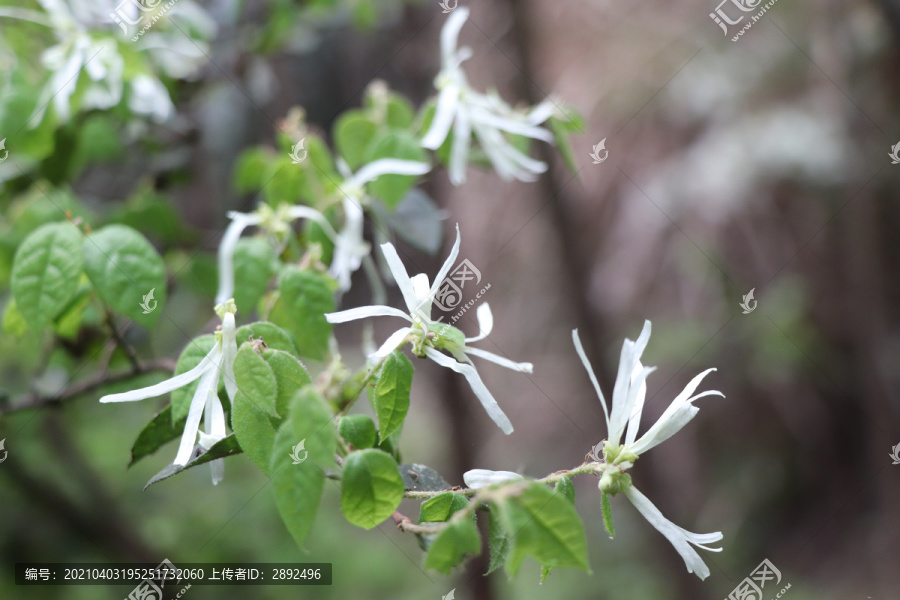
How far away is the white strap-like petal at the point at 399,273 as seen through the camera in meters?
0.36

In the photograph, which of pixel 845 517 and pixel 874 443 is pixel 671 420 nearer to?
pixel 874 443

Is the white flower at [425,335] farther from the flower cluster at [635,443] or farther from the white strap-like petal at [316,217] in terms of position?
the white strap-like petal at [316,217]

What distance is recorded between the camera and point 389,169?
589mm

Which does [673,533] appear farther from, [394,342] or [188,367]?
[188,367]

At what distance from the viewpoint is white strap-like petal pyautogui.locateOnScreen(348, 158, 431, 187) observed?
1.92ft

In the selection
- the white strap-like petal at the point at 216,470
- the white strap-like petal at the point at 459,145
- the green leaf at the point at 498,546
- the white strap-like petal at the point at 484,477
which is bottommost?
the green leaf at the point at 498,546

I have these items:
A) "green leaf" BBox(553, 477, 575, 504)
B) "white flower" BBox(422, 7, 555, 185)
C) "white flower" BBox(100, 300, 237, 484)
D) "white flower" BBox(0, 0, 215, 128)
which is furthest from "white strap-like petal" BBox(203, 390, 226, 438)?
"white flower" BBox(0, 0, 215, 128)

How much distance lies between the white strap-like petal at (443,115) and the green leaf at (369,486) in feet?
1.21

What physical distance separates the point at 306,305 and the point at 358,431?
13cm

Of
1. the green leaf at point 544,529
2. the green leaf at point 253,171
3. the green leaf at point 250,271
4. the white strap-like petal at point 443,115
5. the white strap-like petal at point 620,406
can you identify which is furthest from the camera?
the green leaf at point 253,171

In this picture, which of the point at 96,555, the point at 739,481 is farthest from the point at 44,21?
the point at 739,481

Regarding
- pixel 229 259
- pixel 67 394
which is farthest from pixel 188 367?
pixel 67 394

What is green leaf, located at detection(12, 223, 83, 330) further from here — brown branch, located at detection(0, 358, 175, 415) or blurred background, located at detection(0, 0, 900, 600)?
blurred background, located at detection(0, 0, 900, 600)

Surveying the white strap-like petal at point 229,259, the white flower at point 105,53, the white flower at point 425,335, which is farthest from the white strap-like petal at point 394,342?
the white flower at point 105,53
